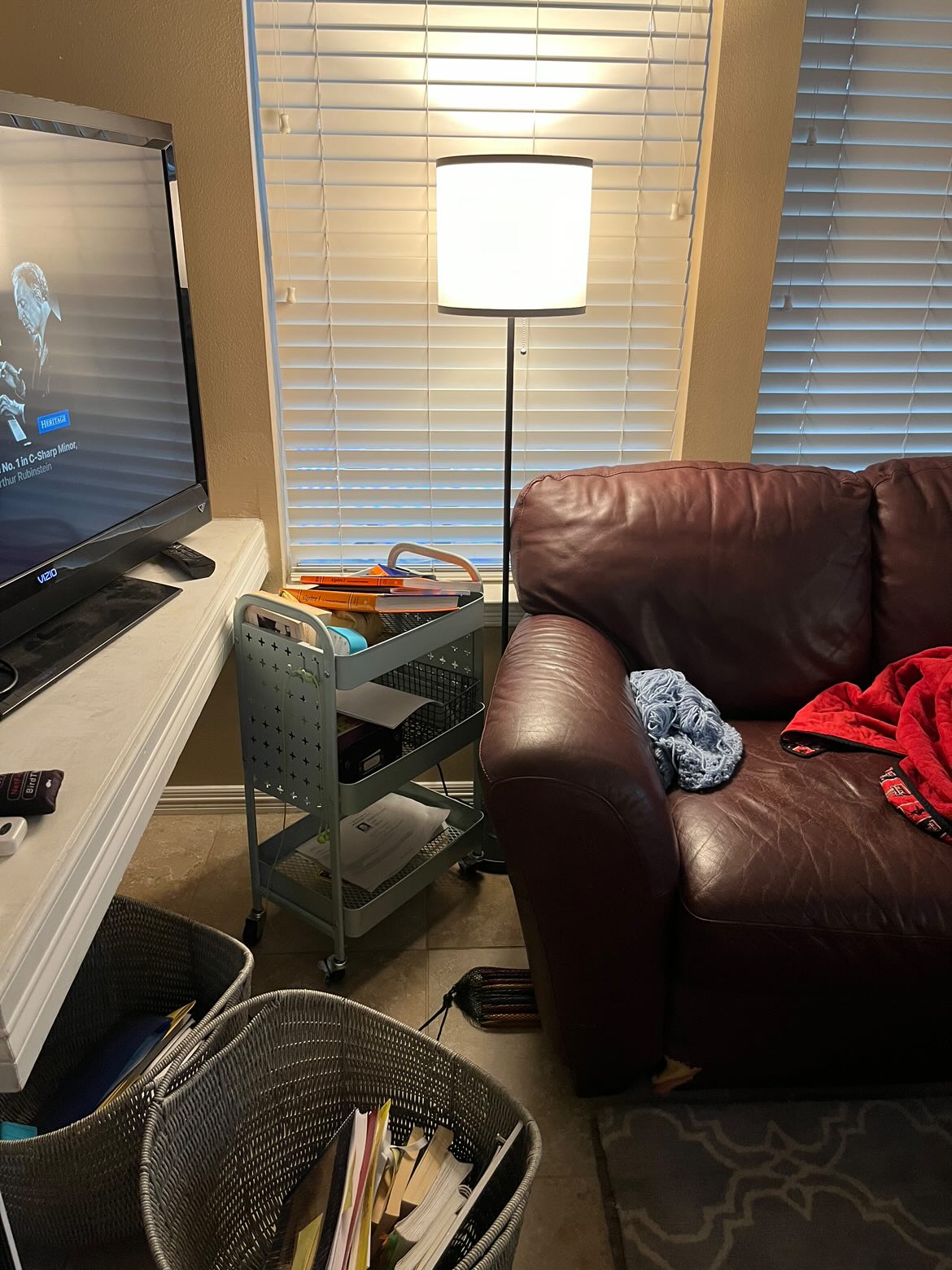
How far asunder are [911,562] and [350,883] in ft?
4.14

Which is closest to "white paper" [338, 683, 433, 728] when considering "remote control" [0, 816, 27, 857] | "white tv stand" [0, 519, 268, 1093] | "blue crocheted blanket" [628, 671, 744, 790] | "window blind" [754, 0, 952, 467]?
"white tv stand" [0, 519, 268, 1093]

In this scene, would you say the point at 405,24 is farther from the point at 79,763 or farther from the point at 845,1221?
the point at 845,1221

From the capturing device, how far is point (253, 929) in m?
1.84

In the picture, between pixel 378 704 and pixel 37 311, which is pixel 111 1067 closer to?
pixel 378 704

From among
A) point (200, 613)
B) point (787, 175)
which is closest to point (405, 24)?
point (787, 175)

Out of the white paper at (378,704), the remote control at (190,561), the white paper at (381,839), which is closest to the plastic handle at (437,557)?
the white paper at (378,704)

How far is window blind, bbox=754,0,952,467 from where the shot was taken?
6.49 feet

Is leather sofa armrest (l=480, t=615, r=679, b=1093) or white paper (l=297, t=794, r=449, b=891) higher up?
leather sofa armrest (l=480, t=615, r=679, b=1093)

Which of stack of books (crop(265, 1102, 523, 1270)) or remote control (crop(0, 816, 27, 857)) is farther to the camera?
stack of books (crop(265, 1102, 523, 1270))

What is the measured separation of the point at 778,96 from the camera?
1.85 metres

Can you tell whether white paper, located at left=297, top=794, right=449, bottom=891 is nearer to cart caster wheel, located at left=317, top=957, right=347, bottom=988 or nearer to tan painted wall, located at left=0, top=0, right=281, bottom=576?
cart caster wheel, located at left=317, top=957, right=347, bottom=988

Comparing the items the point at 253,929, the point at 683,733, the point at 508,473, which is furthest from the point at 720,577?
the point at 253,929

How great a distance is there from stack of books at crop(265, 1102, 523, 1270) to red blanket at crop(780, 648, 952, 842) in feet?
2.64

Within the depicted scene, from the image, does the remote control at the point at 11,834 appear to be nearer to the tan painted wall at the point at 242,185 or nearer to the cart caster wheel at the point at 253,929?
the cart caster wheel at the point at 253,929
